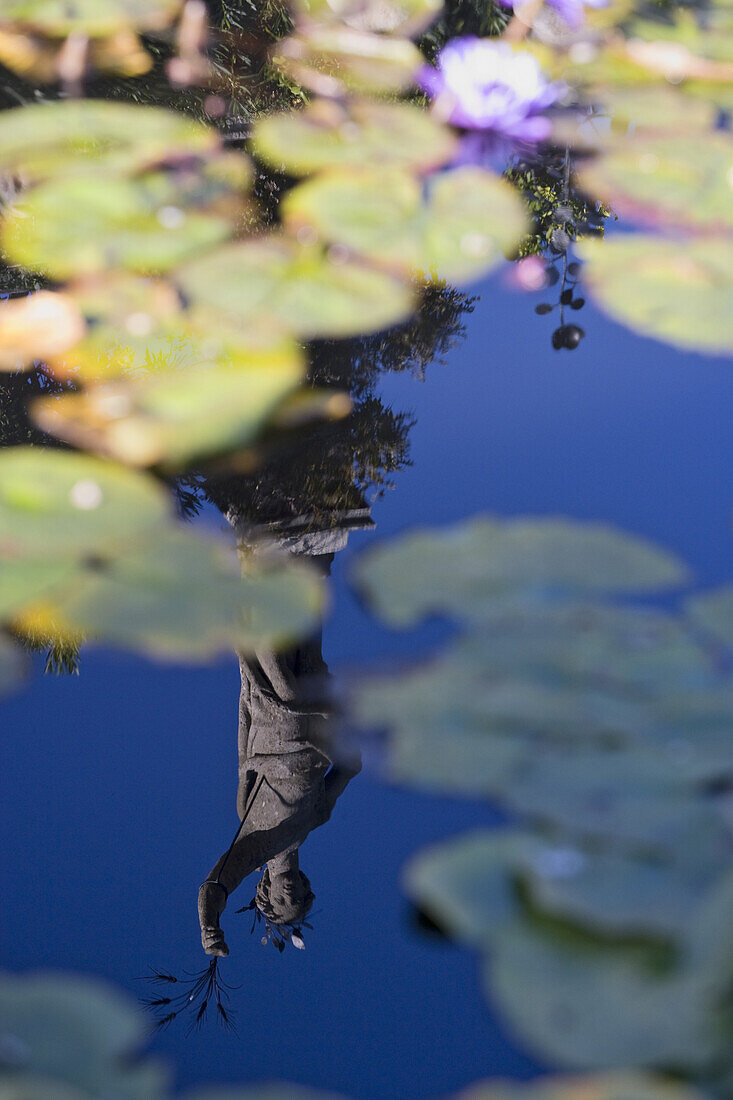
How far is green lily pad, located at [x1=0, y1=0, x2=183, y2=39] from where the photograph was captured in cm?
164

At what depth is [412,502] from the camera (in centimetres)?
102

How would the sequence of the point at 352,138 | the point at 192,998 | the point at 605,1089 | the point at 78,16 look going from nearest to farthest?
the point at 605,1089 < the point at 192,998 < the point at 352,138 < the point at 78,16

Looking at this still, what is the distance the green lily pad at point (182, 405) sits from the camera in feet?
3.36

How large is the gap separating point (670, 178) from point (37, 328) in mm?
959

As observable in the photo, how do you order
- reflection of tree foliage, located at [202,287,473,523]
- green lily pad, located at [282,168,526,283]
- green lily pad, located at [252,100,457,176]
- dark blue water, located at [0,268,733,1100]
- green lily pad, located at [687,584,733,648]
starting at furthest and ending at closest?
green lily pad, located at [252,100,457,176]
green lily pad, located at [282,168,526,283]
reflection of tree foliage, located at [202,287,473,523]
green lily pad, located at [687,584,733,648]
dark blue water, located at [0,268,733,1100]

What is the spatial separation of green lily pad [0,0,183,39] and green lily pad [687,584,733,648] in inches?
60.8

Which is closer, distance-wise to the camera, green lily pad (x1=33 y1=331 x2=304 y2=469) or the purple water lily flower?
green lily pad (x1=33 y1=331 x2=304 y2=469)

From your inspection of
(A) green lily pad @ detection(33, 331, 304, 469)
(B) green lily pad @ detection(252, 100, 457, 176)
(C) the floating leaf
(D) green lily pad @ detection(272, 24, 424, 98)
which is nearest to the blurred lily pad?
(A) green lily pad @ detection(33, 331, 304, 469)

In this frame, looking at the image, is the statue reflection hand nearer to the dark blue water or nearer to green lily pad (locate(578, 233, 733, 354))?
the dark blue water

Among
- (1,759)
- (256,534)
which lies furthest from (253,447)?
(1,759)

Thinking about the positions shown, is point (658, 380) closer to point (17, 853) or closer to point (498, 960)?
point (498, 960)

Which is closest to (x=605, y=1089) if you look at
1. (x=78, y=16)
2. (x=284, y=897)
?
(x=284, y=897)

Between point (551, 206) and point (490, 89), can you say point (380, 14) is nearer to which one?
point (490, 89)

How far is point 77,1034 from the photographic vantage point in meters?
0.63
